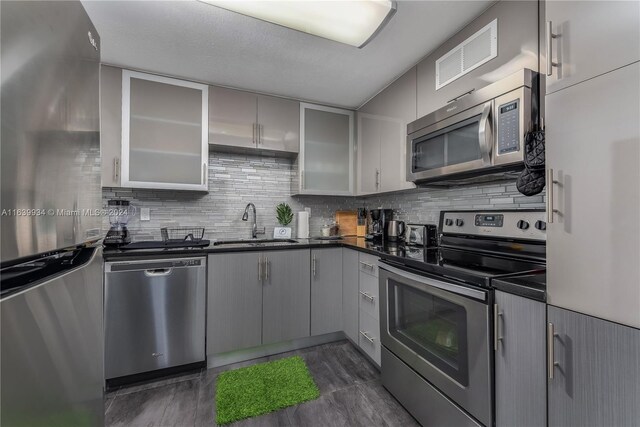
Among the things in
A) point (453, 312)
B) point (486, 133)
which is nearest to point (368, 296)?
point (453, 312)

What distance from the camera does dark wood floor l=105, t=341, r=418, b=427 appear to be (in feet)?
4.96

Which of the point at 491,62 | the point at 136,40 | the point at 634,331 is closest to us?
the point at 634,331

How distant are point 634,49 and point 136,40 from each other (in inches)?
98.1

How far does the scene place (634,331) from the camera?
0.70 m

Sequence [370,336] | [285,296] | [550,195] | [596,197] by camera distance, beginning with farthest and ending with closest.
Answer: [285,296] → [370,336] → [550,195] → [596,197]

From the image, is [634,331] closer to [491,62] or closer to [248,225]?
[491,62]

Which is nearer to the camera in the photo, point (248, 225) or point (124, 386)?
point (124, 386)

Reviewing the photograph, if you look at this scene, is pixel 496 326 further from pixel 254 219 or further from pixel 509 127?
pixel 254 219

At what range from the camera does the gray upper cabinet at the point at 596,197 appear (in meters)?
0.72

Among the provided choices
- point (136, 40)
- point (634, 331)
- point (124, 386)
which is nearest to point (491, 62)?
point (634, 331)

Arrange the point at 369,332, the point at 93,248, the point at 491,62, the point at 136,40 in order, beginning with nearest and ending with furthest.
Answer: the point at 93,248 → the point at 491,62 → the point at 136,40 → the point at 369,332

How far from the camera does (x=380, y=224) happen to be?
2.67 meters

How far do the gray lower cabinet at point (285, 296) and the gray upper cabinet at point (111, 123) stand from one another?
53.9 inches

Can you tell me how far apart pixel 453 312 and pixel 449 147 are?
99 centimetres
